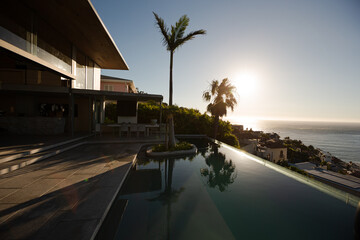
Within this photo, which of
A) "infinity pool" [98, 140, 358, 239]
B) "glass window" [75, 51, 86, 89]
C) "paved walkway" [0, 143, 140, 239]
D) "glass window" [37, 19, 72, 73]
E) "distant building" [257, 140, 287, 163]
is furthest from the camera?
"distant building" [257, 140, 287, 163]

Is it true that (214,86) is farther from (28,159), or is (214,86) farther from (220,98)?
(28,159)

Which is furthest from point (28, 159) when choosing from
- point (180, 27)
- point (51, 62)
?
point (180, 27)

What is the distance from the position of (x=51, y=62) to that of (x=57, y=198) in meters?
6.31

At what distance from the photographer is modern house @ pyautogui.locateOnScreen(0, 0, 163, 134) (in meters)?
5.01

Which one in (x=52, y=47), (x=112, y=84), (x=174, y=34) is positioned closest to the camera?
(x=52, y=47)

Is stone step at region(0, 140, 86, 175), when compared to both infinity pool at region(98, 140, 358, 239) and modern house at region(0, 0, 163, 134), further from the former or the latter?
infinity pool at region(98, 140, 358, 239)

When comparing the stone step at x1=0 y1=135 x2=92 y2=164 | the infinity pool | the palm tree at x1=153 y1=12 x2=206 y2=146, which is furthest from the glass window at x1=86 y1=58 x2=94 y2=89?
the infinity pool

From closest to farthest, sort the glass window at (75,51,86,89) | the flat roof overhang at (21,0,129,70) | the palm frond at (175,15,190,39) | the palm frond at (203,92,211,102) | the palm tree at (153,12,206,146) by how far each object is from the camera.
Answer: the flat roof overhang at (21,0,129,70) → the glass window at (75,51,86,89) → the palm tree at (153,12,206,146) → the palm frond at (175,15,190,39) → the palm frond at (203,92,211,102)

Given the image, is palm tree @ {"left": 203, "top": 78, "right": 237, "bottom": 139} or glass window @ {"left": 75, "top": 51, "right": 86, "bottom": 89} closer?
glass window @ {"left": 75, "top": 51, "right": 86, "bottom": 89}

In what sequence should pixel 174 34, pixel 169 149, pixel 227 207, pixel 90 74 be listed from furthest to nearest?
pixel 174 34, pixel 90 74, pixel 169 149, pixel 227 207

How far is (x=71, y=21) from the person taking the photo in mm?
6559

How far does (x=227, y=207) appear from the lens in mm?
3240

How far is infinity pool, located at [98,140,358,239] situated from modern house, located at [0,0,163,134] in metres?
5.27

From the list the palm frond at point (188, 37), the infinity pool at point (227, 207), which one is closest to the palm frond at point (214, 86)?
the palm frond at point (188, 37)
